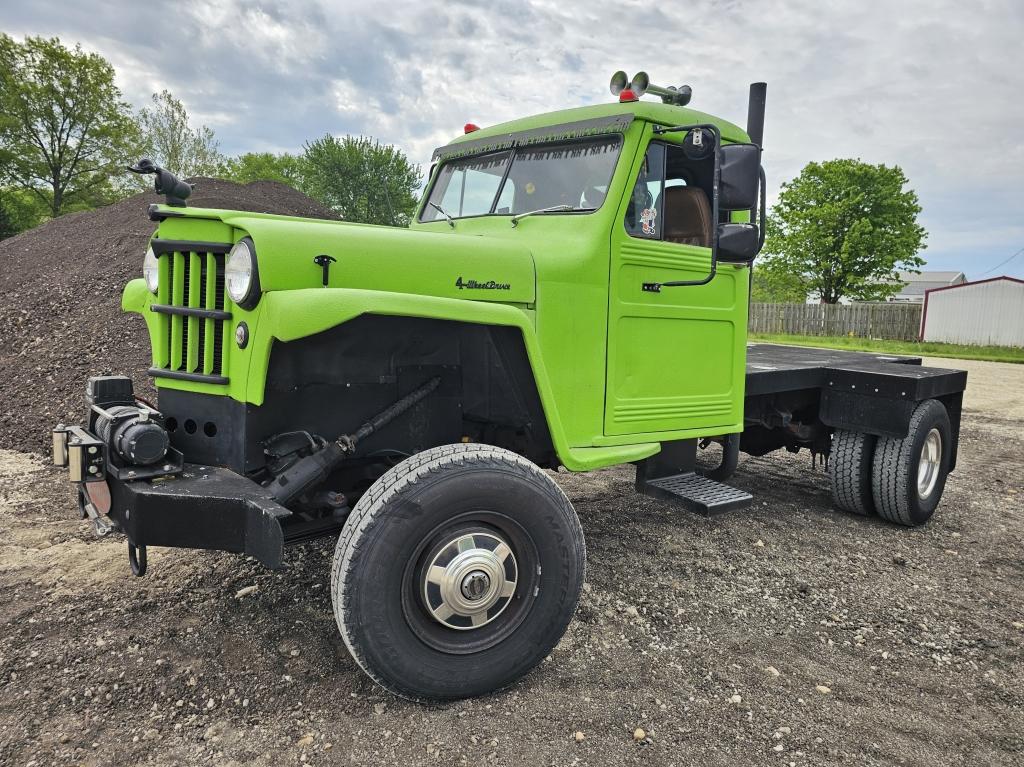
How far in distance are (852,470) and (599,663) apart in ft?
9.87

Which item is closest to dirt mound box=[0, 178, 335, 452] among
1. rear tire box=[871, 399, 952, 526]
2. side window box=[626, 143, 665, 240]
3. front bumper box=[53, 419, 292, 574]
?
front bumper box=[53, 419, 292, 574]

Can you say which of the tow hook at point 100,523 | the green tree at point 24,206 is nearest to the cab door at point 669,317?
the tow hook at point 100,523

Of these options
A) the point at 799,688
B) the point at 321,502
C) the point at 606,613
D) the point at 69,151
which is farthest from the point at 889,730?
the point at 69,151

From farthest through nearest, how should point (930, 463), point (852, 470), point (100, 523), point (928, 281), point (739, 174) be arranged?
point (928, 281) → point (930, 463) → point (852, 470) → point (739, 174) → point (100, 523)

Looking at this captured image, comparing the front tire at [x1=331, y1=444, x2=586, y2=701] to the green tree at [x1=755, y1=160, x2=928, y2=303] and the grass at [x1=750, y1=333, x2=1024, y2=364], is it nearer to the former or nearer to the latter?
the grass at [x1=750, y1=333, x2=1024, y2=364]

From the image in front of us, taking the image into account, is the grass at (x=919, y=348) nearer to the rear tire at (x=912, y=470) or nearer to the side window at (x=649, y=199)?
the rear tire at (x=912, y=470)

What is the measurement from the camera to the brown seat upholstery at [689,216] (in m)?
3.87

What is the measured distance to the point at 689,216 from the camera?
12.8 ft

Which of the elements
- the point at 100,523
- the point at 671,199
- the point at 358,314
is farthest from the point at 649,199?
the point at 100,523

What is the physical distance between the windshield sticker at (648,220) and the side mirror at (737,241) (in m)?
0.37

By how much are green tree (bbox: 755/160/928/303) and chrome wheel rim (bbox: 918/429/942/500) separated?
95.3ft

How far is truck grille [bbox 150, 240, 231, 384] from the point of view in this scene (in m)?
2.74

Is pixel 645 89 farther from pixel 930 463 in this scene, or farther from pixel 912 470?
pixel 930 463

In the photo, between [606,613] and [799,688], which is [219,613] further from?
[799,688]
